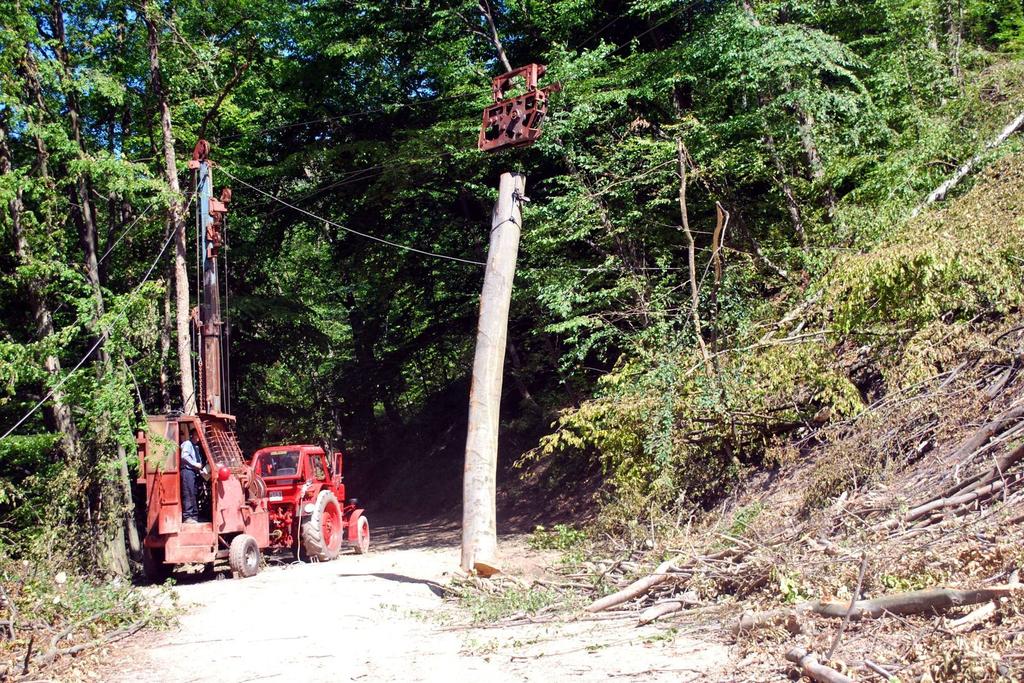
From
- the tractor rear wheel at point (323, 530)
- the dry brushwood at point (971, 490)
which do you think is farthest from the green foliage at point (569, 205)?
the tractor rear wheel at point (323, 530)

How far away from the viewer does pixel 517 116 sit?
12.7m

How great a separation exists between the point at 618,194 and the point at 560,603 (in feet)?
33.1

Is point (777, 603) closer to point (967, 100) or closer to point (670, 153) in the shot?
point (967, 100)

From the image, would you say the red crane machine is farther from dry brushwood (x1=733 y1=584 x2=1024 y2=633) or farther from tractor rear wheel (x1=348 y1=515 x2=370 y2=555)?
dry brushwood (x1=733 y1=584 x2=1024 y2=633)

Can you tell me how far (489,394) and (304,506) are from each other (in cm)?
543

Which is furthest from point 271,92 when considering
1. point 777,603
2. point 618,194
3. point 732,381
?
point 777,603

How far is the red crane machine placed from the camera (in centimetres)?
1303

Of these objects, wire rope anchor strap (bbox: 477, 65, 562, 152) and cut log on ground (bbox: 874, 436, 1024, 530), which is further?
Result: wire rope anchor strap (bbox: 477, 65, 562, 152)

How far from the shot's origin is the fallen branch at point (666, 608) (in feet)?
24.8

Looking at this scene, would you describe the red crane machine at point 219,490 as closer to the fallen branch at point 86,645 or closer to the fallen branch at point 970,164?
the fallen branch at point 86,645

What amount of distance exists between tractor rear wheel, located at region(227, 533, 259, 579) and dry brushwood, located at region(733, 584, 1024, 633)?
342 inches

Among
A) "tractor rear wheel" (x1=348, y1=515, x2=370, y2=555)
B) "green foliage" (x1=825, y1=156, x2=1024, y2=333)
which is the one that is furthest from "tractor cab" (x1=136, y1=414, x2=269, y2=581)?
"green foliage" (x1=825, y1=156, x2=1024, y2=333)

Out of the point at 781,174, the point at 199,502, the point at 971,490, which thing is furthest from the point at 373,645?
the point at 781,174

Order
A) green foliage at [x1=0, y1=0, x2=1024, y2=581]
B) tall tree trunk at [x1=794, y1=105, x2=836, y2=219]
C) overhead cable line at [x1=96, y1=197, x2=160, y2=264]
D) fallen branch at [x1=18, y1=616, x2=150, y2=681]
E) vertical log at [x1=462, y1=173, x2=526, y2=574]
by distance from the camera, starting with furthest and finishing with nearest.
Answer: overhead cable line at [x1=96, y1=197, x2=160, y2=264] < tall tree trunk at [x1=794, y1=105, x2=836, y2=219] < green foliage at [x1=0, y1=0, x2=1024, y2=581] < vertical log at [x1=462, y1=173, x2=526, y2=574] < fallen branch at [x1=18, y1=616, x2=150, y2=681]
